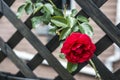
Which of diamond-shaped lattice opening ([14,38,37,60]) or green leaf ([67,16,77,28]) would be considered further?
diamond-shaped lattice opening ([14,38,37,60])

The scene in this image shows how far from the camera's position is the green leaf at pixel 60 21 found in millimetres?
1513

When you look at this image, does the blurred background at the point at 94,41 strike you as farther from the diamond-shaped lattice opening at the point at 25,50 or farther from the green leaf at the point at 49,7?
the green leaf at the point at 49,7

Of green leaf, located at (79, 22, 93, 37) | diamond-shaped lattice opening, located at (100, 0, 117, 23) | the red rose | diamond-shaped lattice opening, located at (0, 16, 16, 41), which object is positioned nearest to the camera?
the red rose

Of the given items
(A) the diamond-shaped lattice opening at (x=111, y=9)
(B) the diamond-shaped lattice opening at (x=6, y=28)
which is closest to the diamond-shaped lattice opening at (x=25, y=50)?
(B) the diamond-shaped lattice opening at (x=6, y=28)

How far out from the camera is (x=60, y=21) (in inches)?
60.1

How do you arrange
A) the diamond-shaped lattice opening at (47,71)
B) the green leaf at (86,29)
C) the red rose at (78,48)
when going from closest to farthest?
the red rose at (78,48) → the green leaf at (86,29) → the diamond-shaped lattice opening at (47,71)

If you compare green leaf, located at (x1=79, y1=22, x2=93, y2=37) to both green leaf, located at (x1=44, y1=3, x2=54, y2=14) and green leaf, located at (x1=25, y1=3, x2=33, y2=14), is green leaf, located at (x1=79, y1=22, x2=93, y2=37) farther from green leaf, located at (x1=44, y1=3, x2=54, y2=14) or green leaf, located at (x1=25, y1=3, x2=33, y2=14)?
green leaf, located at (x1=25, y1=3, x2=33, y2=14)

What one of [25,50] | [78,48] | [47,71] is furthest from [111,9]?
[78,48]

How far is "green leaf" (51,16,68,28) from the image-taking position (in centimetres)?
151

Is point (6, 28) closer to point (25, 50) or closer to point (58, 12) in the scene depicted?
point (25, 50)

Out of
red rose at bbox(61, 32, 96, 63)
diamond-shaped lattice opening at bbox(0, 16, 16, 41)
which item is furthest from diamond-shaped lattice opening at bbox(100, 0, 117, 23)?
red rose at bbox(61, 32, 96, 63)

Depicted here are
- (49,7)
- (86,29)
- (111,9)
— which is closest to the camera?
(86,29)

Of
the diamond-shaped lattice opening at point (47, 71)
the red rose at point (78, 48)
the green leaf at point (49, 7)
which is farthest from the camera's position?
the diamond-shaped lattice opening at point (47, 71)

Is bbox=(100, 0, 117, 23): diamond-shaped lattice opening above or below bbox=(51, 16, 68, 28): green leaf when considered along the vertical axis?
below
